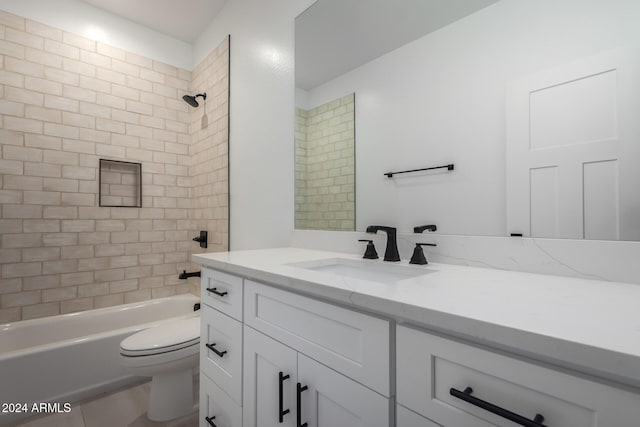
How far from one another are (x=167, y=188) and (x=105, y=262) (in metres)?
0.80

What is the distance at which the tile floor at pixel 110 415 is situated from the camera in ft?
5.66

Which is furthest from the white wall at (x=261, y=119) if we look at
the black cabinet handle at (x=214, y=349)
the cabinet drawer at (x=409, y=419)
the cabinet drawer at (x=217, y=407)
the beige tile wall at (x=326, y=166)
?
the cabinet drawer at (x=409, y=419)

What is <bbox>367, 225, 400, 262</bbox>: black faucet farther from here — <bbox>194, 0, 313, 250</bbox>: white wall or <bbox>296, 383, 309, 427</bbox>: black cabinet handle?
<bbox>194, 0, 313, 250</bbox>: white wall

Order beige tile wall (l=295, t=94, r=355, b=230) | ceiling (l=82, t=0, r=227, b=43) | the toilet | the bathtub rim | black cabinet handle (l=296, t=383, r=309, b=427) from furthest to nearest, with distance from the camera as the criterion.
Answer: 1. ceiling (l=82, t=0, r=227, b=43)
2. the bathtub rim
3. the toilet
4. beige tile wall (l=295, t=94, r=355, b=230)
5. black cabinet handle (l=296, t=383, r=309, b=427)

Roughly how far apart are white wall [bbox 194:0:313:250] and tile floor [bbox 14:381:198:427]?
113 cm

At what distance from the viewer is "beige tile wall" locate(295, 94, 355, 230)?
1561 millimetres

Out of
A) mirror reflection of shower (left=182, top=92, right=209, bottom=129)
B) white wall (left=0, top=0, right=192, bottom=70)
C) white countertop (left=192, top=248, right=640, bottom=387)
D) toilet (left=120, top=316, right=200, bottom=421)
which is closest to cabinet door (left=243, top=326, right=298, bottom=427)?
white countertop (left=192, top=248, right=640, bottom=387)

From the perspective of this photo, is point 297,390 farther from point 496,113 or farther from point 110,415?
point 110,415

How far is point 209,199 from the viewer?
8.89 feet

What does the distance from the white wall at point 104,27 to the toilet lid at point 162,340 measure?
2.38 metres

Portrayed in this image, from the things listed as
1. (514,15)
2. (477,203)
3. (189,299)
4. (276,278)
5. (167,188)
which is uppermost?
(514,15)

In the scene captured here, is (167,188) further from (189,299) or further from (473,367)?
(473,367)

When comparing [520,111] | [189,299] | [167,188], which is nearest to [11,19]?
[167,188]

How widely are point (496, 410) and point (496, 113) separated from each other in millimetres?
928
